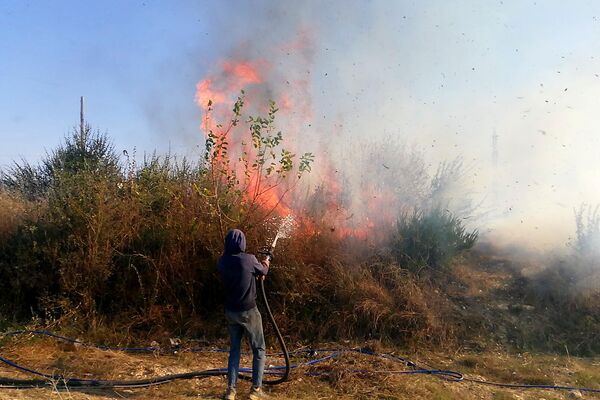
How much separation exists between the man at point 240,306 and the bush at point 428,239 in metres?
4.45

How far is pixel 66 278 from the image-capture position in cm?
866

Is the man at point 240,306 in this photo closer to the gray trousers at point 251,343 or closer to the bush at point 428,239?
the gray trousers at point 251,343

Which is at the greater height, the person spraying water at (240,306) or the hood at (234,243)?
the hood at (234,243)

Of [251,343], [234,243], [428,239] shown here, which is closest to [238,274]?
[234,243]

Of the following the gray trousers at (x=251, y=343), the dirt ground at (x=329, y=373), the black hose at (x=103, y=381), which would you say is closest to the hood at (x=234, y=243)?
the black hose at (x=103, y=381)

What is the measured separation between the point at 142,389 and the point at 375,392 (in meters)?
2.96

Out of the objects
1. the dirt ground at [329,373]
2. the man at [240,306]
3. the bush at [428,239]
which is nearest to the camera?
the man at [240,306]

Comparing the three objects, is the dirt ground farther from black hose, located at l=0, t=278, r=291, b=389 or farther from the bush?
the bush

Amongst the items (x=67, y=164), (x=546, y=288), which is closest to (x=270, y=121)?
(x=546, y=288)

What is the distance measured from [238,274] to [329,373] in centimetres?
207

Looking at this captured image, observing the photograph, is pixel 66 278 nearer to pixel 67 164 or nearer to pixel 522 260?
pixel 67 164

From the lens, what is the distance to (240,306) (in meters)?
6.03

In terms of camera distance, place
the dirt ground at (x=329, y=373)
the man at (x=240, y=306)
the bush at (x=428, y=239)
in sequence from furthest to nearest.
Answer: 1. the bush at (x=428, y=239)
2. the dirt ground at (x=329, y=373)
3. the man at (x=240, y=306)

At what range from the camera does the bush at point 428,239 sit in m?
9.97
